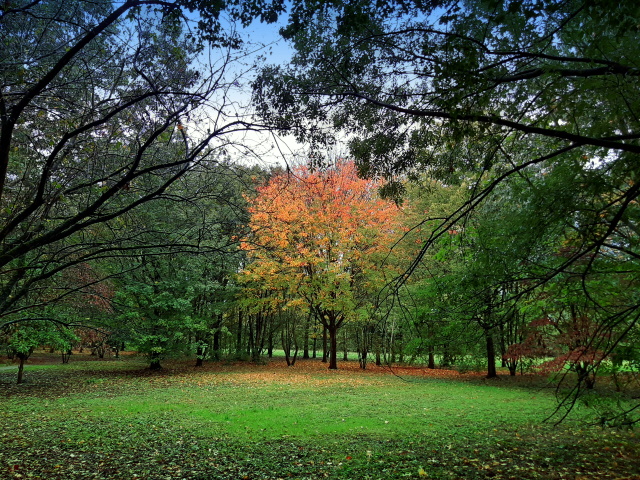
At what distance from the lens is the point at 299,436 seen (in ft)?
22.1

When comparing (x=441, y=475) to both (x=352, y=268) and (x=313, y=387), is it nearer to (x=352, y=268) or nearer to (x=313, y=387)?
(x=313, y=387)

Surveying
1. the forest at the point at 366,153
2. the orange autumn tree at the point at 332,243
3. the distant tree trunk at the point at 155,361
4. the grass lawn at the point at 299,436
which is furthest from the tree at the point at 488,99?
the distant tree trunk at the point at 155,361

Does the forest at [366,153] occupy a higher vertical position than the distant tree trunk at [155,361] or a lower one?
→ higher

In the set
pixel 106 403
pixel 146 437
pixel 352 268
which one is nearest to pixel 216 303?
pixel 352 268

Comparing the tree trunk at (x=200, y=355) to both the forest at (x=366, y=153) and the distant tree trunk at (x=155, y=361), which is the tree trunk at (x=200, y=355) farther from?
the forest at (x=366, y=153)

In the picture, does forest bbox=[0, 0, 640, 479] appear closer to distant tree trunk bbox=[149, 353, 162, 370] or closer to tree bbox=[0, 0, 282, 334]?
tree bbox=[0, 0, 282, 334]

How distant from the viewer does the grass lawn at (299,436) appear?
495cm

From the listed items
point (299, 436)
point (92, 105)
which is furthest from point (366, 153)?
point (299, 436)

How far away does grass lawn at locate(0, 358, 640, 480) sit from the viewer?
4.95m

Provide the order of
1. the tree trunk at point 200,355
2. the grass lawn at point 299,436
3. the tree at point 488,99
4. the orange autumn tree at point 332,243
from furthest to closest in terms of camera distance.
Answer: the tree trunk at point 200,355 < the orange autumn tree at point 332,243 < the grass lawn at point 299,436 < the tree at point 488,99

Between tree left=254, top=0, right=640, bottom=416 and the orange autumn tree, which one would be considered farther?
the orange autumn tree

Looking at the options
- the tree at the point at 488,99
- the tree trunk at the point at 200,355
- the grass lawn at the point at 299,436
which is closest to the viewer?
the tree at the point at 488,99

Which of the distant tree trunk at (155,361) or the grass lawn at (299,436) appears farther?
the distant tree trunk at (155,361)

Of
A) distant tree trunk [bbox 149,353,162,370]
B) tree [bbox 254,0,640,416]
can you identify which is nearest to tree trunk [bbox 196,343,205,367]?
distant tree trunk [bbox 149,353,162,370]
